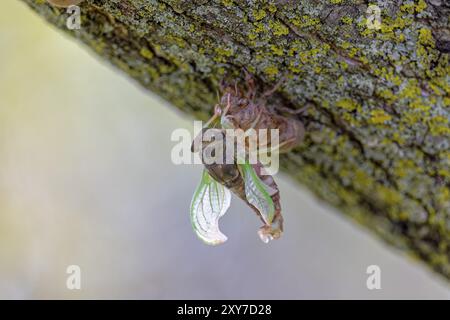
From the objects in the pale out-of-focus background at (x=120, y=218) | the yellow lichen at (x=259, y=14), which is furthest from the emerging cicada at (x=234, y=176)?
the pale out-of-focus background at (x=120, y=218)

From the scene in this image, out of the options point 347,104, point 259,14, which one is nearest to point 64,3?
point 259,14

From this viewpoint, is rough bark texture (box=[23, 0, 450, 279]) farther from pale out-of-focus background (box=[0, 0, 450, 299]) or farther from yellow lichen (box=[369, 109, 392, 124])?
pale out-of-focus background (box=[0, 0, 450, 299])

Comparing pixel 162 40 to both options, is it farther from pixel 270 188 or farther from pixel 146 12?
pixel 270 188

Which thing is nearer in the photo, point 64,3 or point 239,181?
point 64,3

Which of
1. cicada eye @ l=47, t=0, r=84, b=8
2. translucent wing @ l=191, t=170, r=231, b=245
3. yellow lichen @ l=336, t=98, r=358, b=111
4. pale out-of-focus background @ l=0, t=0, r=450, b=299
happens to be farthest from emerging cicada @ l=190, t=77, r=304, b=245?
pale out-of-focus background @ l=0, t=0, r=450, b=299

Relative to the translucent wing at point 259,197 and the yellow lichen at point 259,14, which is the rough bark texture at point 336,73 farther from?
the translucent wing at point 259,197

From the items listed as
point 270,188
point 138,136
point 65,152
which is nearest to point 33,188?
point 65,152

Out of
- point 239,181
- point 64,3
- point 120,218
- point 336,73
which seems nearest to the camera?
point 64,3

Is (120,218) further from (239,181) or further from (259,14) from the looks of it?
(259,14)
